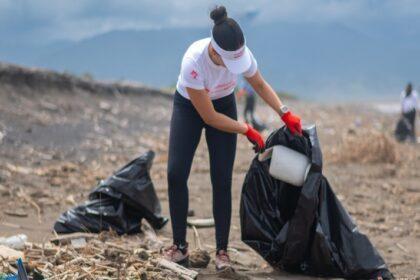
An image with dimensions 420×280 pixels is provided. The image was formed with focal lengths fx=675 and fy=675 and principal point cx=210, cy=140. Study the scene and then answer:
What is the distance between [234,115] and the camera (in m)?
4.50

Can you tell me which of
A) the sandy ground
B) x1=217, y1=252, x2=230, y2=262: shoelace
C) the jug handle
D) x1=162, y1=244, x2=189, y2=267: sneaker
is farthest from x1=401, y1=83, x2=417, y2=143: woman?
x1=162, y1=244, x2=189, y2=267: sneaker

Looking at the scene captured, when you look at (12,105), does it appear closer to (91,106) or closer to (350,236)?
(91,106)

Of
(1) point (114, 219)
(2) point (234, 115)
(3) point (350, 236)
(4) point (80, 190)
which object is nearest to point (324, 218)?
(3) point (350, 236)

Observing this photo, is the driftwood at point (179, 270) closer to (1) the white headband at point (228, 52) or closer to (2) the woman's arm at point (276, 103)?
(2) the woman's arm at point (276, 103)

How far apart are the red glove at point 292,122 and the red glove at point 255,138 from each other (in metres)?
0.23

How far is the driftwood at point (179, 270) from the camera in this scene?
4.09 m

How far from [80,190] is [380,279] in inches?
166

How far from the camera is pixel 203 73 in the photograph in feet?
13.4

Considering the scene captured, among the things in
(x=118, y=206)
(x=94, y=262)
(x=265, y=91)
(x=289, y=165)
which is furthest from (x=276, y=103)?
(x=118, y=206)

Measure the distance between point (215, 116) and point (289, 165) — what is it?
0.69 meters

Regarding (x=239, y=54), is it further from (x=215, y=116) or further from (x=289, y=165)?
(x=289, y=165)

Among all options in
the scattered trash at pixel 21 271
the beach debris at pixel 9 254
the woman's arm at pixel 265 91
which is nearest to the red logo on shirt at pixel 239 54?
the woman's arm at pixel 265 91

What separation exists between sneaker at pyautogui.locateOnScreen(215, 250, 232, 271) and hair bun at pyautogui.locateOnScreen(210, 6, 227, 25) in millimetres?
1532

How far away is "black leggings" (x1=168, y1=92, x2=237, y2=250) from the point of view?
172 inches
